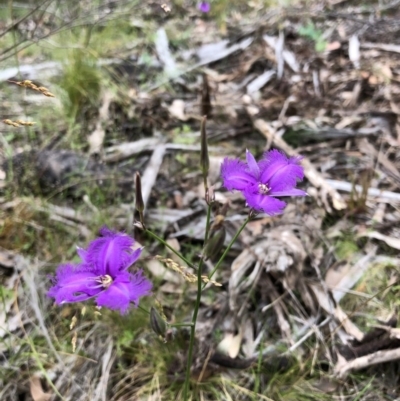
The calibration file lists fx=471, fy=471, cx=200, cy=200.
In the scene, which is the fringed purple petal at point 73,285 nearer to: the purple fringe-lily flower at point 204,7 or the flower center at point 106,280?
the flower center at point 106,280

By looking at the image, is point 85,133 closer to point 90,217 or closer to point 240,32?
point 90,217

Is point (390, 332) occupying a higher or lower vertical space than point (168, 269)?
lower

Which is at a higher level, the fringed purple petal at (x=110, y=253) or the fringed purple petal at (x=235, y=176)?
the fringed purple petal at (x=235, y=176)

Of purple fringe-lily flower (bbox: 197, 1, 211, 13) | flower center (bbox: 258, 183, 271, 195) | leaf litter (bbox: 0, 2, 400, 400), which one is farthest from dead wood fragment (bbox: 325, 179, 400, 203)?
purple fringe-lily flower (bbox: 197, 1, 211, 13)

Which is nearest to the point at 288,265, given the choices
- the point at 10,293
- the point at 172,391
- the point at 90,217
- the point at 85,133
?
the point at 172,391

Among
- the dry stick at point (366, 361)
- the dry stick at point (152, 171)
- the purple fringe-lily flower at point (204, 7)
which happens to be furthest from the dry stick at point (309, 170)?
the purple fringe-lily flower at point (204, 7)

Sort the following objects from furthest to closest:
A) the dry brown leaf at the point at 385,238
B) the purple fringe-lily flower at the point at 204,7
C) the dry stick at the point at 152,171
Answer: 1. the purple fringe-lily flower at the point at 204,7
2. the dry stick at the point at 152,171
3. the dry brown leaf at the point at 385,238

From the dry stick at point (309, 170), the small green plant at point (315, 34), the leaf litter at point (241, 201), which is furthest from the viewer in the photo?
the small green plant at point (315, 34)

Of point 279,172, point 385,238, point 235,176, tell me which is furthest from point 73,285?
point 385,238

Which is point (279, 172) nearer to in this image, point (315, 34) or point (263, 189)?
point (263, 189)
